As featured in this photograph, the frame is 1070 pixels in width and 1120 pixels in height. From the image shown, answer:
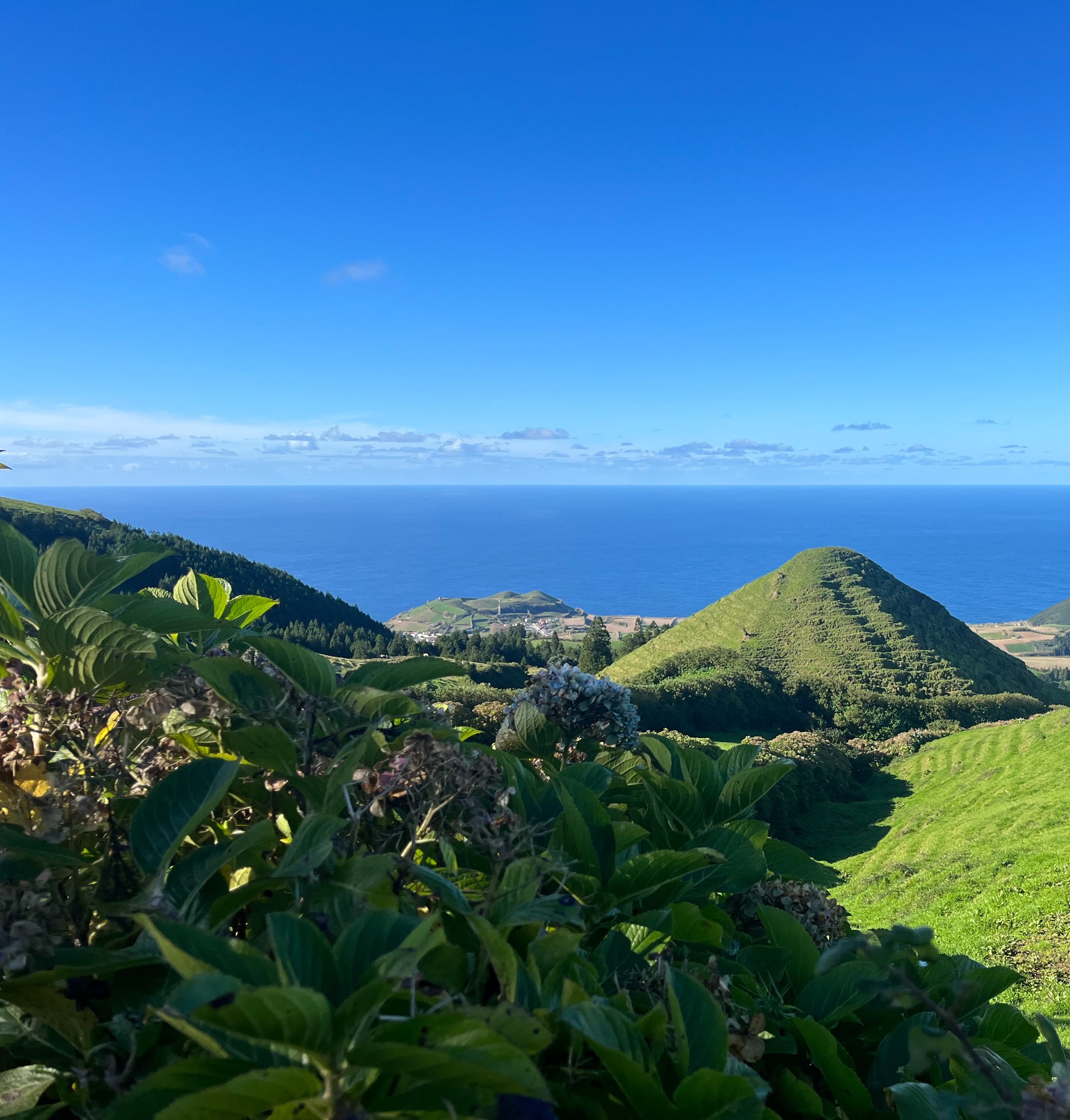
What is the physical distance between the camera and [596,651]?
171ft

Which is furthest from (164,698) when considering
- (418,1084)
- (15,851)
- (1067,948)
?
(1067,948)

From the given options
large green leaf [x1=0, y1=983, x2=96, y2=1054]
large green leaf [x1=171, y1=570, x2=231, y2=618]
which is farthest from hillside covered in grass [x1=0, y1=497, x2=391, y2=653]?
large green leaf [x1=0, y1=983, x2=96, y2=1054]

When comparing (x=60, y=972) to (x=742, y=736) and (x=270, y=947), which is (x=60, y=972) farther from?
(x=742, y=736)

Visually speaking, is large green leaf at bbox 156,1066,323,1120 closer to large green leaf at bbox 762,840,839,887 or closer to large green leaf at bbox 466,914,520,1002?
large green leaf at bbox 466,914,520,1002

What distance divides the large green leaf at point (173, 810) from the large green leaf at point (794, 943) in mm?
1018

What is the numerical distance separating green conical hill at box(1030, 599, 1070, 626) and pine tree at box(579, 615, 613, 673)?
360 ft

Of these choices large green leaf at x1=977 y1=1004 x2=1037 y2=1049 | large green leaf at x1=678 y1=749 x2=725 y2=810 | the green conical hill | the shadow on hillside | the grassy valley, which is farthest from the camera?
the green conical hill

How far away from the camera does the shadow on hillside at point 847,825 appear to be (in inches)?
883

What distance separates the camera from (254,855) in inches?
42.2

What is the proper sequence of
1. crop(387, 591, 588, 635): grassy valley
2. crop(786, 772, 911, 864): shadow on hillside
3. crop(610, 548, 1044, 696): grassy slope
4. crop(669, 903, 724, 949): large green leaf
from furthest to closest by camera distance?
crop(387, 591, 588, 635): grassy valley, crop(610, 548, 1044, 696): grassy slope, crop(786, 772, 911, 864): shadow on hillside, crop(669, 903, 724, 949): large green leaf

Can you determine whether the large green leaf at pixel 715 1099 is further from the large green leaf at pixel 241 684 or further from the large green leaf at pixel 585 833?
the large green leaf at pixel 241 684

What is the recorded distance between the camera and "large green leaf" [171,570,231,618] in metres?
1.88

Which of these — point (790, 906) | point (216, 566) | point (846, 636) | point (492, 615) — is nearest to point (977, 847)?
point (790, 906)

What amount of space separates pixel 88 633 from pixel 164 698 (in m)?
0.18
